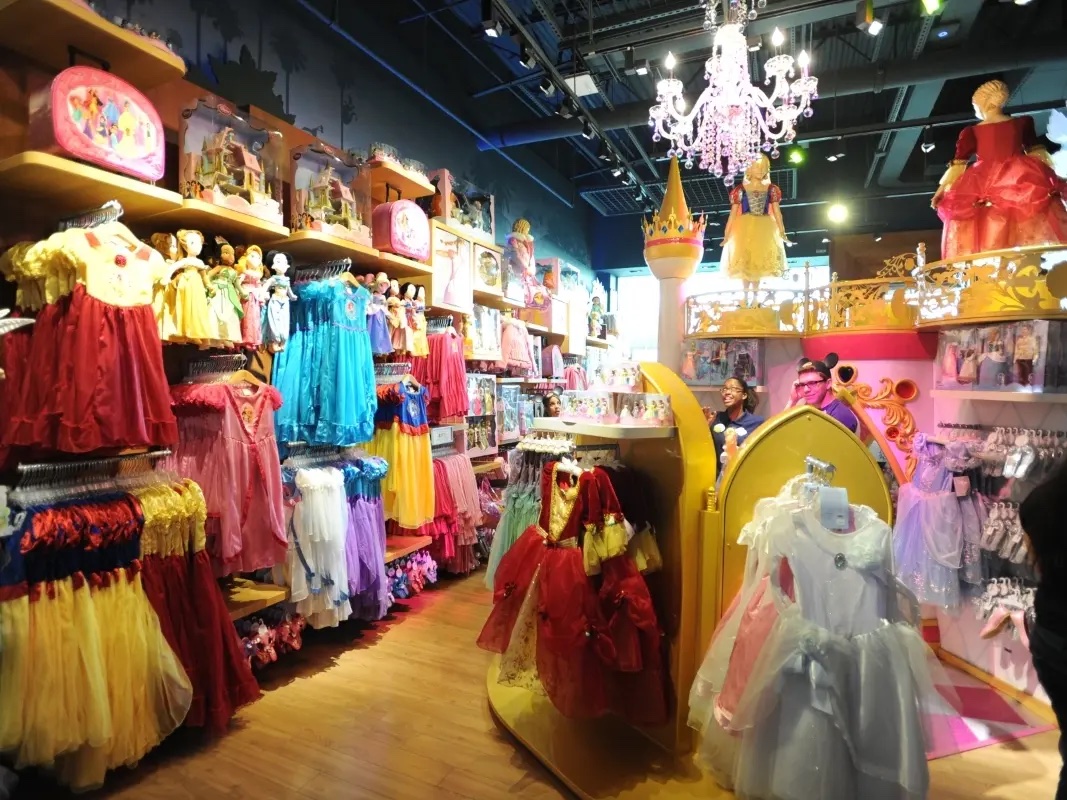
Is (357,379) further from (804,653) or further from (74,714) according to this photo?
(804,653)

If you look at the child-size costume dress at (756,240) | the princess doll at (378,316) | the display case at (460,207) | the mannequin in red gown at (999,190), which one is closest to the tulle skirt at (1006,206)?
the mannequin in red gown at (999,190)

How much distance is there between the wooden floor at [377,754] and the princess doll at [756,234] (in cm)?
377

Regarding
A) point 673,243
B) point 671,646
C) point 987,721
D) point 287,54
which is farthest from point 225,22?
point 987,721

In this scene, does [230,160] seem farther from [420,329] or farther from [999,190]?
[999,190]

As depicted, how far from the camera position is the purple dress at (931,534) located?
11.2ft

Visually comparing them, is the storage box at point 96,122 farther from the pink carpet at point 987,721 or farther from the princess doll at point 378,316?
the pink carpet at point 987,721

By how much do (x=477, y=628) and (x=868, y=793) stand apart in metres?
2.56

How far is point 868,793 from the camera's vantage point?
1.96 meters

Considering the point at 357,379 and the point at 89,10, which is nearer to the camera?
the point at 89,10

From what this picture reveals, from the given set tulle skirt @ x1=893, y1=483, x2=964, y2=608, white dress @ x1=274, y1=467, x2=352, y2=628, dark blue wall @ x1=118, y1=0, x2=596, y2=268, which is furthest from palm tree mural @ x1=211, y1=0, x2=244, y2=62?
tulle skirt @ x1=893, y1=483, x2=964, y2=608

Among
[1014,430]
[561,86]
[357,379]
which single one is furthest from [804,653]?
[561,86]

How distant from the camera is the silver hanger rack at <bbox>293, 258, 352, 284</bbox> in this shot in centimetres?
379

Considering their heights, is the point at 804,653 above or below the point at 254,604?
above

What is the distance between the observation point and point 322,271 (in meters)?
3.86
